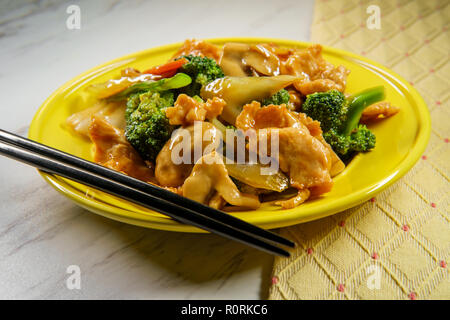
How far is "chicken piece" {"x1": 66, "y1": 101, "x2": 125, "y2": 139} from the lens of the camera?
1.96m

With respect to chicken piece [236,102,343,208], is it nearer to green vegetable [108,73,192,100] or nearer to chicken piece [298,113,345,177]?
chicken piece [298,113,345,177]

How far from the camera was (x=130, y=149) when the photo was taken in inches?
72.0

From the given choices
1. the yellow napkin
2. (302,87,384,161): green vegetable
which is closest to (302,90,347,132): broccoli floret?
(302,87,384,161): green vegetable

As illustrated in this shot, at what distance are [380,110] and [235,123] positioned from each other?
69 centimetres

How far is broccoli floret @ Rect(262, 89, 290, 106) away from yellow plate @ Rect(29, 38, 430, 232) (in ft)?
1.32

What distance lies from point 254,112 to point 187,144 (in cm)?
31

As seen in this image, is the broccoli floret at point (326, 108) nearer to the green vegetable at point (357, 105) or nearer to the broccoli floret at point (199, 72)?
the green vegetable at point (357, 105)

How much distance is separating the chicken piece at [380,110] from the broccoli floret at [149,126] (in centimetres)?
91

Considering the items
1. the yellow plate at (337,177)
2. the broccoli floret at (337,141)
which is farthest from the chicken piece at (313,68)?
the broccoli floret at (337,141)

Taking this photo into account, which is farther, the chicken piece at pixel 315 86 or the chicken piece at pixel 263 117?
the chicken piece at pixel 315 86

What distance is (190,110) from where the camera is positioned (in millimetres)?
1696

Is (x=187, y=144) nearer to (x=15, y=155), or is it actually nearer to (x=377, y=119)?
(x=15, y=155)

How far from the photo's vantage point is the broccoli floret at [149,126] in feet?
5.84
